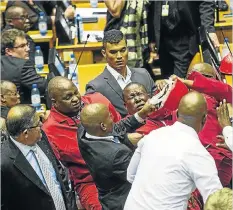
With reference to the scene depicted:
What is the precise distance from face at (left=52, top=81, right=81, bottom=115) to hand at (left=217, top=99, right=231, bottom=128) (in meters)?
1.08

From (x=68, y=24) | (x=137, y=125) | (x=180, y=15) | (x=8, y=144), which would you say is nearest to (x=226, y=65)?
(x=137, y=125)

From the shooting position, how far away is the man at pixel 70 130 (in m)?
5.17

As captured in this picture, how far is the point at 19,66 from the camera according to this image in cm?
672

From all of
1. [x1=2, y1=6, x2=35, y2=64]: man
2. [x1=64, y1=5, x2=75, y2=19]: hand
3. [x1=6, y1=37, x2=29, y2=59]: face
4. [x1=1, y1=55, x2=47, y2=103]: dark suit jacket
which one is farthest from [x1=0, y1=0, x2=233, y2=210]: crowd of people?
[x1=64, y1=5, x2=75, y2=19]: hand

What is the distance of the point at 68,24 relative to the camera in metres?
7.98

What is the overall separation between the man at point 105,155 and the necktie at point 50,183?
27 cm

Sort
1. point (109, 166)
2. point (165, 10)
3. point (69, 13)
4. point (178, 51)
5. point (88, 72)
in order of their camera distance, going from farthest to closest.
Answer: point (69, 13), point (178, 51), point (165, 10), point (88, 72), point (109, 166)

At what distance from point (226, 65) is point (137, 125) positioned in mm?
1133

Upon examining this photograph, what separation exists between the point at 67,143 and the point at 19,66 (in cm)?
170

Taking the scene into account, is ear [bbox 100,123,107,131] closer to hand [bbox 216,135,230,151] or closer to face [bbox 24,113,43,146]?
face [bbox 24,113,43,146]

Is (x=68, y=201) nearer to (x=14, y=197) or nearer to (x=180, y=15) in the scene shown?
(x=14, y=197)

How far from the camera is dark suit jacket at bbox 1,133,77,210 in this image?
4.50m

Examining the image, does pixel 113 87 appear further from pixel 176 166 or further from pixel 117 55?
pixel 176 166

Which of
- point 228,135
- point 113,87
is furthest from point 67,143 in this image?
point 228,135
